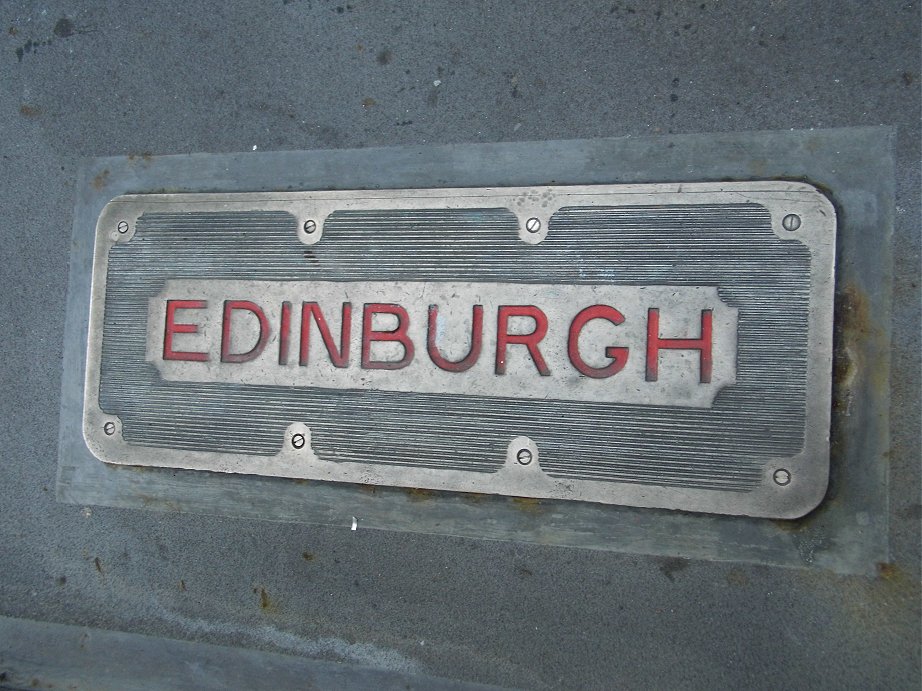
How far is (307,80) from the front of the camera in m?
1.58

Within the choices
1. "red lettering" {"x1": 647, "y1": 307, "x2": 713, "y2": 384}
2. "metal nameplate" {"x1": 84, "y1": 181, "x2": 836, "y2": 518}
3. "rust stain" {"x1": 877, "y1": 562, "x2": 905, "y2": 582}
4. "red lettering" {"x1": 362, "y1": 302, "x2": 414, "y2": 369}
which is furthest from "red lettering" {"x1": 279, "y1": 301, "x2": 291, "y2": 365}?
"rust stain" {"x1": 877, "y1": 562, "x2": 905, "y2": 582}

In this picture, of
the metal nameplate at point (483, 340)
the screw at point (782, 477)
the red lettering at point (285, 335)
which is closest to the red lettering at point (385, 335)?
the metal nameplate at point (483, 340)

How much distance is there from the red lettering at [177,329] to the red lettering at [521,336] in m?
0.74

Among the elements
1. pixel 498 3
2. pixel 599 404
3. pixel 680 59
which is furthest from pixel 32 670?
pixel 680 59

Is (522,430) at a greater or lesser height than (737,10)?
lesser

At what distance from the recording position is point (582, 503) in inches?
56.0

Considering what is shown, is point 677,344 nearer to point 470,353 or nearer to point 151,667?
point 470,353

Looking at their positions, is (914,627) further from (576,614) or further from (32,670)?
(32,670)

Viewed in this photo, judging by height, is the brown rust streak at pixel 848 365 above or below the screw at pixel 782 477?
above

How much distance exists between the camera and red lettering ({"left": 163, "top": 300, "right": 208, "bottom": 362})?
156 centimetres

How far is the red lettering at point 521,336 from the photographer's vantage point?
4.70 feet

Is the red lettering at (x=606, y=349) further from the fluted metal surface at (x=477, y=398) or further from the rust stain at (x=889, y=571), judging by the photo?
the rust stain at (x=889, y=571)

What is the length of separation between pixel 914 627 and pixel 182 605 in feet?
5.44

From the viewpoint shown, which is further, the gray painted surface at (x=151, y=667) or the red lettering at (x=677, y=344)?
the gray painted surface at (x=151, y=667)
